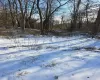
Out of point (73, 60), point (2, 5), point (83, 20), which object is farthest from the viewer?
point (83, 20)

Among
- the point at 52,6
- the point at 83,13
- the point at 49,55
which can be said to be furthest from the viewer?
the point at 83,13

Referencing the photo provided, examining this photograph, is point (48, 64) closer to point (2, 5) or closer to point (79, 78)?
point (79, 78)

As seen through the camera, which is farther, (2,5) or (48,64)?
(2,5)

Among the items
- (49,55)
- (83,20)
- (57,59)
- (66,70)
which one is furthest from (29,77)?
(83,20)

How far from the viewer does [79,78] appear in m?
5.80

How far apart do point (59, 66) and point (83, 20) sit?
50208 mm

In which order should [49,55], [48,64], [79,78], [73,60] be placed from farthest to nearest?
[49,55]
[73,60]
[48,64]
[79,78]

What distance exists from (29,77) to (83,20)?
51.2m

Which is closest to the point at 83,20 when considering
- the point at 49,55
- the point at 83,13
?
the point at 83,13

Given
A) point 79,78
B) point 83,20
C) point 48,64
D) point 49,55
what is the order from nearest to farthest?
1. point 79,78
2. point 48,64
3. point 49,55
4. point 83,20

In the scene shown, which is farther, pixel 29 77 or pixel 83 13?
pixel 83 13

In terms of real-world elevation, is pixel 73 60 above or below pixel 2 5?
below

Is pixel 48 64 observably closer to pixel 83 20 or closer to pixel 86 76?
pixel 86 76

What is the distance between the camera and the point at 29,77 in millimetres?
5852
